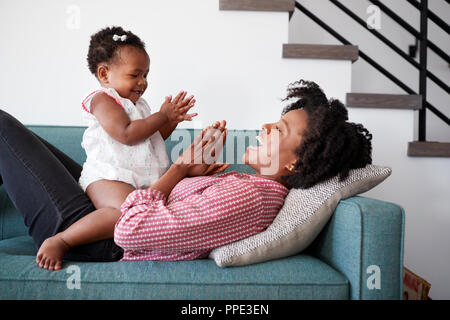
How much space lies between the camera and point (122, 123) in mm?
1181

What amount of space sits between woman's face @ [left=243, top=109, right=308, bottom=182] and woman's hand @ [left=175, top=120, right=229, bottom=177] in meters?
0.12

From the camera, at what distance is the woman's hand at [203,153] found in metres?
1.15

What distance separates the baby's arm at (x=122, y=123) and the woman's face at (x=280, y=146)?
344mm

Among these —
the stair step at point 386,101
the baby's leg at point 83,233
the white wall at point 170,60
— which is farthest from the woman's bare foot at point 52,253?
the stair step at point 386,101

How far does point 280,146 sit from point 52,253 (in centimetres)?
73
